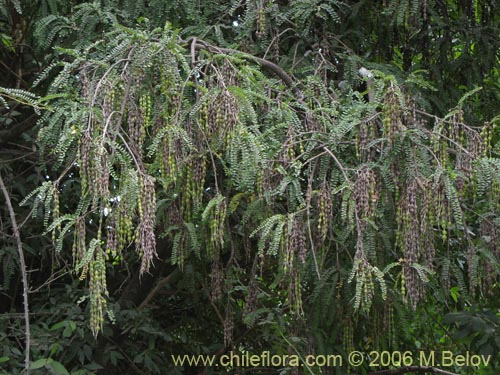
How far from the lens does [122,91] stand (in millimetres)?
3158

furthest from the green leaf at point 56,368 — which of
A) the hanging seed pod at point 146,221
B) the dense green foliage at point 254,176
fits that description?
the hanging seed pod at point 146,221

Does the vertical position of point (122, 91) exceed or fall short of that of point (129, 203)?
it exceeds it

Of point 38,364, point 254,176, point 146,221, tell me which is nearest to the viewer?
point 146,221

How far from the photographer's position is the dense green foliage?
2963 mm

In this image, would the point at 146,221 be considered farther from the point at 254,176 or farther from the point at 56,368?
the point at 56,368

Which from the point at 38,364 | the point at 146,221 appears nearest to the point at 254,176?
the point at 146,221

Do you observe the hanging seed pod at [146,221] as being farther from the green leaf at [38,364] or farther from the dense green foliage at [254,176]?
the green leaf at [38,364]

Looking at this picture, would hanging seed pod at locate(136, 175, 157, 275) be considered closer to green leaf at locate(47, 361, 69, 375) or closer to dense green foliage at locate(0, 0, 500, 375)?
dense green foliage at locate(0, 0, 500, 375)

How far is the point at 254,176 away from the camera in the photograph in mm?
3137

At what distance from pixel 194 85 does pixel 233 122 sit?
1.06 ft

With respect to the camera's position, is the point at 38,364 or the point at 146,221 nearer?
the point at 146,221

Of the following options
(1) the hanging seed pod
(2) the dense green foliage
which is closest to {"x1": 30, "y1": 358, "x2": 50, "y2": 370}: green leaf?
(2) the dense green foliage

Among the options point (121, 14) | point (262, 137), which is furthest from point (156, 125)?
point (121, 14)

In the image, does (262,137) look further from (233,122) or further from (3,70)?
(3,70)
